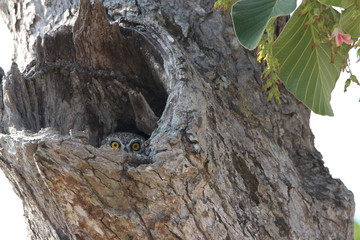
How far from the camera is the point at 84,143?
7.09 feet

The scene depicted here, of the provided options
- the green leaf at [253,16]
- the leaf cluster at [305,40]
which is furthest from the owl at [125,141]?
the green leaf at [253,16]

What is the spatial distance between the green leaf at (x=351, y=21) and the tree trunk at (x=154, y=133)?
62cm

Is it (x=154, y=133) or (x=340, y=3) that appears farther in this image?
(x=154, y=133)

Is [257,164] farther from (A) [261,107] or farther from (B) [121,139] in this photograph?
(B) [121,139]

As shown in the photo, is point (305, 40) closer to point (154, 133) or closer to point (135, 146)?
point (154, 133)

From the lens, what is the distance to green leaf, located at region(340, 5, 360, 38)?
2.06 m

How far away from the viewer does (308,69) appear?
2471 millimetres

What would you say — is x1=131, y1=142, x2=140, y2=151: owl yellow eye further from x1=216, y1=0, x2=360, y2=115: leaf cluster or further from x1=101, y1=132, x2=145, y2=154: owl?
x1=216, y1=0, x2=360, y2=115: leaf cluster

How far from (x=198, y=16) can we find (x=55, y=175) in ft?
3.88

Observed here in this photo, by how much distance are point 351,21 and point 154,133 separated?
82 centimetres

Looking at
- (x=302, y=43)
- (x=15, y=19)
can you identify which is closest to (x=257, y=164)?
(x=302, y=43)

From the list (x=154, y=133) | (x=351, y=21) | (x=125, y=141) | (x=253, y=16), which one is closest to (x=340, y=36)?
(x=351, y=21)

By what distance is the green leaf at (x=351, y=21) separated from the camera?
81.1 inches

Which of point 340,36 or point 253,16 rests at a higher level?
point 253,16
